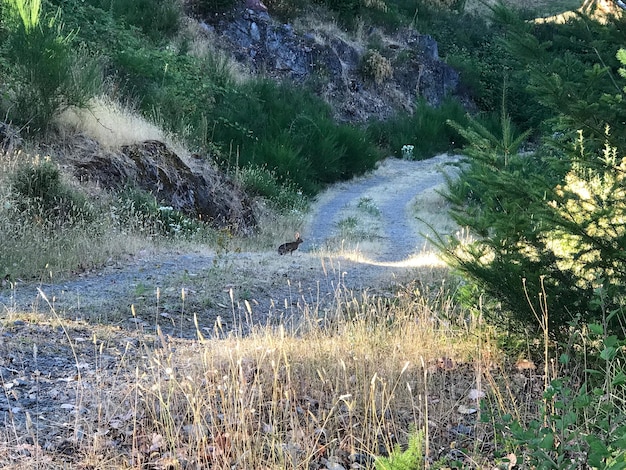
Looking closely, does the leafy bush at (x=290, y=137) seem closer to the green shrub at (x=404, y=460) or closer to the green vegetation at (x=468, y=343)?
the green vegetation at (x=468, y=343)

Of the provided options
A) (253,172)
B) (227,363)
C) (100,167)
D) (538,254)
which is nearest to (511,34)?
(538,254)

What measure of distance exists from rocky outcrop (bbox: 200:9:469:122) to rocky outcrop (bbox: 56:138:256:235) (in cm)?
→ 819

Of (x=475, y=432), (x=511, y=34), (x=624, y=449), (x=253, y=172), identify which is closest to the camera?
(x=624, y=449)

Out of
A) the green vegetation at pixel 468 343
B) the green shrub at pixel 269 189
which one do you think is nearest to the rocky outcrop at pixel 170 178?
the green shrub at pixel 269 189

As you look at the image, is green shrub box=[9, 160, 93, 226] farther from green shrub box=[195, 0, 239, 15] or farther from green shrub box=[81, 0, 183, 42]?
green shrub box=[195, 0, 239, 15]

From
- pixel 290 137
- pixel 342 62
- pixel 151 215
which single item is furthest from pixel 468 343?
pixel 342 62

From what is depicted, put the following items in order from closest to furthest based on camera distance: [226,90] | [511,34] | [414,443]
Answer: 1. [414,443]
2. [511,34]
3. [226,90]

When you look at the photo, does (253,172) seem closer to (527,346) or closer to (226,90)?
(226,90)

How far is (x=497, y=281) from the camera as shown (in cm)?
341

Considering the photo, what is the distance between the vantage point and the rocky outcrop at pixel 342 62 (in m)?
19.1

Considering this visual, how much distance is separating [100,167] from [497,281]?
7.23 metres

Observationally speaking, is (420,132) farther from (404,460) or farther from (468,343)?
(404,460)

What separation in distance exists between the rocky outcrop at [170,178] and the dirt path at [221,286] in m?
1.49

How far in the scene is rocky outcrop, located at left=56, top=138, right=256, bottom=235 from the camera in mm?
9172
